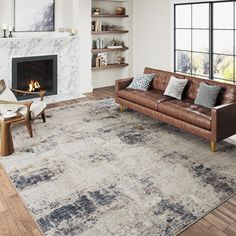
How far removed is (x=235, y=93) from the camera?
4.45 m

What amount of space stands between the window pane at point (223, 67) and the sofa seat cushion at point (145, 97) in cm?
137

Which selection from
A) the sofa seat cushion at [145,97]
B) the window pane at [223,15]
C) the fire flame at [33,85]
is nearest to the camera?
the sofa seat cushion at [145,97]

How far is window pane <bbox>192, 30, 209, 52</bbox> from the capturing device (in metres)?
6.18

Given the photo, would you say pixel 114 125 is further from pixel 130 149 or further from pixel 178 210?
pixel 178 210

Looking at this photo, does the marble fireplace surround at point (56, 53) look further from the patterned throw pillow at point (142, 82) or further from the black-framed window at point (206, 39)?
the black-framed window at point (206, 39)

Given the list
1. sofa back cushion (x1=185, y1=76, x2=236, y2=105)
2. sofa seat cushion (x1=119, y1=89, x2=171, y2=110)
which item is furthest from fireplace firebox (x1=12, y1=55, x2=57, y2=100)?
sofa back cushion (x1=185, y1=76, x2=236, y2=105)

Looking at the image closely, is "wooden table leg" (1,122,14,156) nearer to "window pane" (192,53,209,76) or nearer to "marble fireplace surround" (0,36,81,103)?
"marble fireplace surround" (0,36,81,103)

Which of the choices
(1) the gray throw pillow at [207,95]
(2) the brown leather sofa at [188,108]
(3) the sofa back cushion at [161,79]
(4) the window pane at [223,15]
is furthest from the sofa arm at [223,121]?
(4) the window pane at [223,15]

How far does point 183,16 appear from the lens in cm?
662

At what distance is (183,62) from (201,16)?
1069mm

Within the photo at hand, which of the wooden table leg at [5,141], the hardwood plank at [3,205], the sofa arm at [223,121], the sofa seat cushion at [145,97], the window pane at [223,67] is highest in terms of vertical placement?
the window pane at [223,67]

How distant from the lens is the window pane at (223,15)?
563 cm

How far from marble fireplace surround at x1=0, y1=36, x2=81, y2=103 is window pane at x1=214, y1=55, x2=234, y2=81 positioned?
3208 millimetres

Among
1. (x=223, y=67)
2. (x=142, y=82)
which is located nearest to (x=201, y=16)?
(x=223, y=67)
